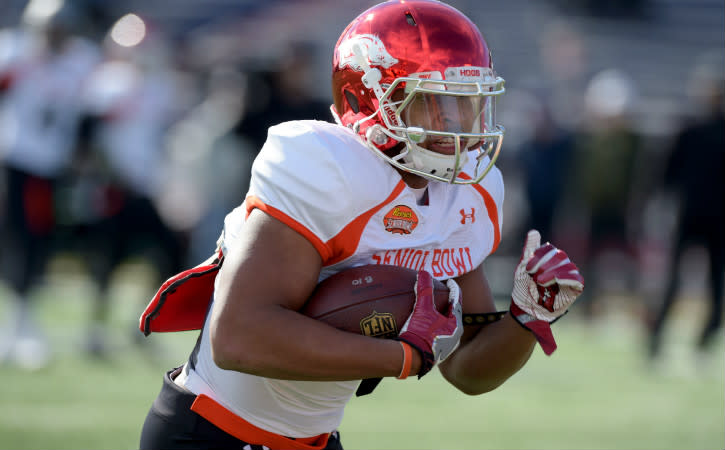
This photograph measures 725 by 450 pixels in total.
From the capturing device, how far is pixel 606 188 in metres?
9.51

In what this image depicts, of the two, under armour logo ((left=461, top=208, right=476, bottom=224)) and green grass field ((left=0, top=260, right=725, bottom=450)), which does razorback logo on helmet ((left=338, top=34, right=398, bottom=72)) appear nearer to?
under armour logo ((left=461, top=208, right=476, bottom=224))

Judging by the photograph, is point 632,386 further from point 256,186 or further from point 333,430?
point 256,186

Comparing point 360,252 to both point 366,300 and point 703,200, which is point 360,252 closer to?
point 366,300

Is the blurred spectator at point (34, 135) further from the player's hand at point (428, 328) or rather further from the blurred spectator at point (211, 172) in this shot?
the player's hand at point (428, 328)

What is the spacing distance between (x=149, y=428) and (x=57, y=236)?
7669mm

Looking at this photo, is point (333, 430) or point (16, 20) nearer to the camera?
point (333, 430)

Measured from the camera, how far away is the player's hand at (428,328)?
216 cm

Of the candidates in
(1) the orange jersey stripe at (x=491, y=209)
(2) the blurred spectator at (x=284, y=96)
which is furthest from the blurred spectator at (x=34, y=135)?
(1) the orange jersey stripe at (x=491, y=209)

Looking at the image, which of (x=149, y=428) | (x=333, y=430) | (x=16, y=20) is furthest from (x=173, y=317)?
(x=16, y=20)

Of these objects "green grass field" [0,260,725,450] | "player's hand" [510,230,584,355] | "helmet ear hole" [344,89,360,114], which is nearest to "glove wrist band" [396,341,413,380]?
"player's hand" [510,230,584,355]

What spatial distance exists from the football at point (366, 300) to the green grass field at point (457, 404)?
2.66 meters

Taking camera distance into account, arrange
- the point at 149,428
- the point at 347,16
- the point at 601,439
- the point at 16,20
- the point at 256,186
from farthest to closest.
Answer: the point at 347,16, the point at 16,20, the point at 601,439, the point at 149,428, the point at 256,186

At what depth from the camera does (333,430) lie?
2.55 meters

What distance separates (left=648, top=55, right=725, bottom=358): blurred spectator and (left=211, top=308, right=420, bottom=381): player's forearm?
5498mm
